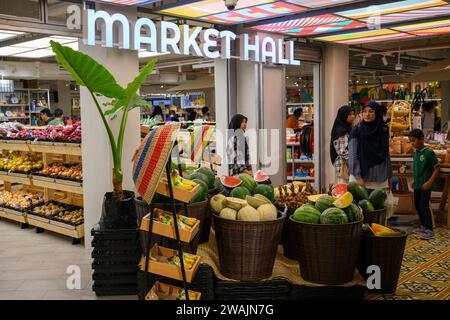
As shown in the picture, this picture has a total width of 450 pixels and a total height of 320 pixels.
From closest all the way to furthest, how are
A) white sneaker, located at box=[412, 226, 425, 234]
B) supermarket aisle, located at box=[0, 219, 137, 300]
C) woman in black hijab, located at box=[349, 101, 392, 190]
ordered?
supermarket aisle, located at box=[0, 219, 137, 300], woman in black hijab, located at box=[349, 101, 392, 190], white sneaker, located at box=[412, 226, 425, 234]

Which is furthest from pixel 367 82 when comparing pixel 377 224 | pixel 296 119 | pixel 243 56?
pixel 377 224

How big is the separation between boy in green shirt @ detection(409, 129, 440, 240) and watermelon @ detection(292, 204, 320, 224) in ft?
12.1

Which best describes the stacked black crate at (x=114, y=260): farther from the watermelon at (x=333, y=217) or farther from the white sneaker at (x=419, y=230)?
the white sneaker at (x=419, y=230)

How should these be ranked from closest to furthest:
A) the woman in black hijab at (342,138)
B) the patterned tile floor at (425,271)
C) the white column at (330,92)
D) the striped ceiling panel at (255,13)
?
the patterned tile floor at (425,271) < the striped ceiling panel at (255,13) < the woman in black hijab at (342,138) < the white column at (330,92)

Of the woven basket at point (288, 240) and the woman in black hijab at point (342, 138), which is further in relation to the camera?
the woman in black hijab at point (342, 138)

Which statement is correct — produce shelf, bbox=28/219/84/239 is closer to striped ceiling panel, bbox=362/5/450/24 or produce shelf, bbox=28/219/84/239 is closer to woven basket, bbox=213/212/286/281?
woven basket, bbox=213/212/286/281

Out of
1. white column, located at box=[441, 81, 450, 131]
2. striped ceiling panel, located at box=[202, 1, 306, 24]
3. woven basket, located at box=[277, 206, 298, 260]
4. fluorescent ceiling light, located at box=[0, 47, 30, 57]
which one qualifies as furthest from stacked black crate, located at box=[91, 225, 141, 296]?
white column, located at box=[441, 81, 450, 131]

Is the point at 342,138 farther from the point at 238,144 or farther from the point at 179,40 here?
the point at 179,40

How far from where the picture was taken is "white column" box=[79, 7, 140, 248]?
536 centimetres

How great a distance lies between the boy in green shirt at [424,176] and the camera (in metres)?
6.05

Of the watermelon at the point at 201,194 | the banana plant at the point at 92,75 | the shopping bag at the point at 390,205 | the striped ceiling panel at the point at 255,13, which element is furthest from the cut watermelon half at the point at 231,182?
the striped ceiling panel at the point at 255,13

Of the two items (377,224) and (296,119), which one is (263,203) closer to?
(377,224)

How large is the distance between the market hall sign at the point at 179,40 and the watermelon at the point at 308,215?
2.97m

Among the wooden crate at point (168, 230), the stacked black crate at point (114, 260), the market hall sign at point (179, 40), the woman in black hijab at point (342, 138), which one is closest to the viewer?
the wooden crate at point (168, 230)
